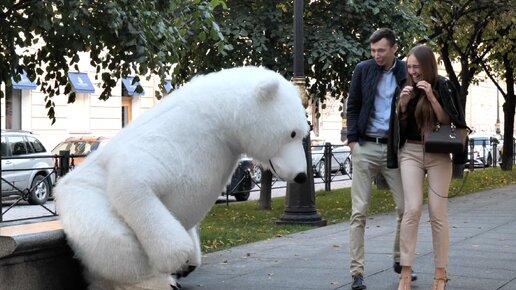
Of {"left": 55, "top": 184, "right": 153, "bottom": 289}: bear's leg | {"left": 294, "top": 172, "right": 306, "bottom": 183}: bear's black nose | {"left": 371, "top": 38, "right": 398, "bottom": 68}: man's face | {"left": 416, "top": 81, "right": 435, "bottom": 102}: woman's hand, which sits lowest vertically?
{"left": 55, "top": 184, "right": 153, "bottom": 289}: bear's leg

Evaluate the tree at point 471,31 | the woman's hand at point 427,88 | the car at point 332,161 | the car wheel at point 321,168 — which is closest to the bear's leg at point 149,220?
the woman's hand at point 427,88

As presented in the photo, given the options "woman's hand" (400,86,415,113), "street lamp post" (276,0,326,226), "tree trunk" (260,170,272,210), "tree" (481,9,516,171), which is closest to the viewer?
"woman's hand" (400,86,415,113)

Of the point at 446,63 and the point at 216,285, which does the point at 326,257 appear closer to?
the point at 216,285

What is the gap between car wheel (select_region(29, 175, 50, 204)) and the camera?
13.9 meters

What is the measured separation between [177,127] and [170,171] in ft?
0.76

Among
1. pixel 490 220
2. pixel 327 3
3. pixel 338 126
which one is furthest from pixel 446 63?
pixel 338 126

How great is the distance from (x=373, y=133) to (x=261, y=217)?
734 centimetres

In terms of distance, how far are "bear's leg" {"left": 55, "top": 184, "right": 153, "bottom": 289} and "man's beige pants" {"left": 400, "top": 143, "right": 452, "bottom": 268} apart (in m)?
A: 2.67

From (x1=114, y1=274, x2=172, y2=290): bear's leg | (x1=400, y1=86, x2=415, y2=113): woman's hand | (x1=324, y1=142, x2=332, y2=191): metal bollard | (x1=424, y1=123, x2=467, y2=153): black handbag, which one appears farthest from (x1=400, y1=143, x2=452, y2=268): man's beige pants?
(x1=324, y1=142, x2=332, y2=191): metal bollard

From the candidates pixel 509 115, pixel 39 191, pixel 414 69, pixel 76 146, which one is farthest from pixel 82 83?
pixel 414 69

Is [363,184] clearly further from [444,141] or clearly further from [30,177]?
[30,177]

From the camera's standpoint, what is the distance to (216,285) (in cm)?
652

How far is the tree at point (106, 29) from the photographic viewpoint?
24.8 feet

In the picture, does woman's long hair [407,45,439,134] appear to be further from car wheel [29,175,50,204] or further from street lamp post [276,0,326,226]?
car wheel [29,175,50,204]
